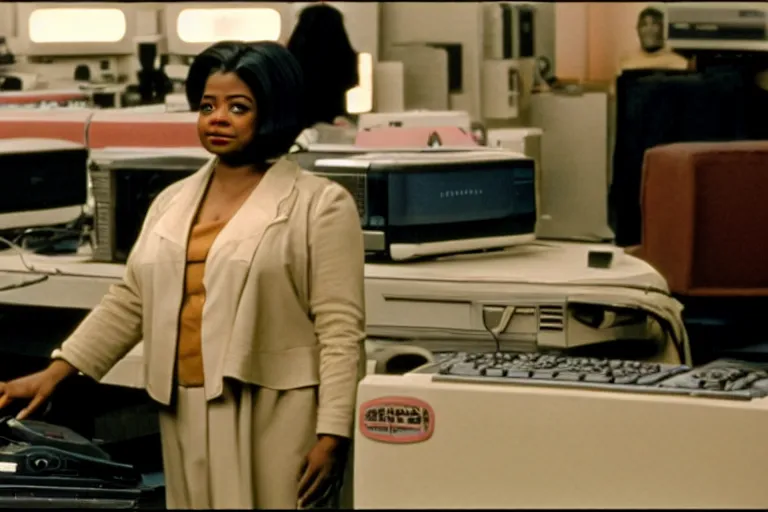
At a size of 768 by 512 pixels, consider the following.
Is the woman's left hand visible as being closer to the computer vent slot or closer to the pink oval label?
the pink oval label

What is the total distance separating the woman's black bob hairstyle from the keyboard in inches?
16.0

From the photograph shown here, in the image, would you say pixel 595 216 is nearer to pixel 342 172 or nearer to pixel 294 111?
pixel 342 172

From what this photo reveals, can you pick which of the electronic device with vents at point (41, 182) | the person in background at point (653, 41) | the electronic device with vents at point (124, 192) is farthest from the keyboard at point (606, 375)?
the person in background at point (653, 41)

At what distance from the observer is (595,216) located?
6.70m

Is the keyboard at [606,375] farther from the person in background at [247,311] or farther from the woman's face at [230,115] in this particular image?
the woman's face at [230,115]

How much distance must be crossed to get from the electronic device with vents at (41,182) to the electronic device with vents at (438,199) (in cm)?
76

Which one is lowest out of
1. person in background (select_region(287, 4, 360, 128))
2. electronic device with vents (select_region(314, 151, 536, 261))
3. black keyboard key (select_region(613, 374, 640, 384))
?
black keyboard key (select_region(613, 374, 640, 384))

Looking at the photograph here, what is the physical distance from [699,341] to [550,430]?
140 cm

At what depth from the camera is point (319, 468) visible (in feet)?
6.45

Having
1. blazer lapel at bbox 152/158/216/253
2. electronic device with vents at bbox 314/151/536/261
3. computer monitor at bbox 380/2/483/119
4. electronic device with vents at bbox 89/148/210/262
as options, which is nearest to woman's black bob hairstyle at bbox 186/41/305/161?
blazer lapel at bbox 152/158/216/253

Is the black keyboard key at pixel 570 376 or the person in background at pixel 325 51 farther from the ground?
the person in background at pixel 325 51

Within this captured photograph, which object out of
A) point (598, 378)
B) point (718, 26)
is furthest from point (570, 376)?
point (718, 26)

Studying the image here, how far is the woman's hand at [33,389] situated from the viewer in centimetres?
203

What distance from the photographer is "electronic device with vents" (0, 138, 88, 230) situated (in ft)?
10.2
